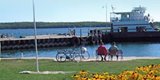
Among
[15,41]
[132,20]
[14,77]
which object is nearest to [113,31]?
[132,20]

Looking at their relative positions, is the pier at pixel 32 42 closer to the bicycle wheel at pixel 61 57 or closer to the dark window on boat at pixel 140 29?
the dark window on boat at pixel 140 29

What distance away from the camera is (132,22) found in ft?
305

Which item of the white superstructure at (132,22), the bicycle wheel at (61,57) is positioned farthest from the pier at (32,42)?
the bicycle wheel at (61,57)

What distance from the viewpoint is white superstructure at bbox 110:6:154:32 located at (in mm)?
91875

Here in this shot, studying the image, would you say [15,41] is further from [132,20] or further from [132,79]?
[132,79]

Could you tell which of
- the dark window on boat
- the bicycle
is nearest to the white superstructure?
the dark window on boat

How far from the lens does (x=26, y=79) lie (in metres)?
16.2

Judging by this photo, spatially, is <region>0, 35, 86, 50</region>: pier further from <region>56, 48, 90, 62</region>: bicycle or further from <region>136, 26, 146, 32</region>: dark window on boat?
<region>56, 48, 90, 62</region>: bicycle

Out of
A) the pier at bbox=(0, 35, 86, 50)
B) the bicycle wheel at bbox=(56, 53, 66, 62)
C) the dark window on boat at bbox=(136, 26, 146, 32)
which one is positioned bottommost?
the pier at bbox=(0, 35, 86, 50)

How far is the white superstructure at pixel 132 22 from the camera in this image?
9188 cm

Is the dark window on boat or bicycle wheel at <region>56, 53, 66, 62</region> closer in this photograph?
bicycle wheel at <region>56, 53, 66, 62</region>

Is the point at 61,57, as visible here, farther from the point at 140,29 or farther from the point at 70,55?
the point at 140,29

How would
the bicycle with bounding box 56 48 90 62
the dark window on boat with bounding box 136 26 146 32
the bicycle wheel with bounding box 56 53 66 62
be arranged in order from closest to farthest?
the bicycle with bounding box 56 48 90 62 → the bicycle wheel with bounding box 56 53 66 62 → the dark window on boat with bounding box 136 26 146 32

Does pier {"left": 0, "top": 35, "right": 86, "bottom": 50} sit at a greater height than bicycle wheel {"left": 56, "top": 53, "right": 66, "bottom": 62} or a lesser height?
lesser
